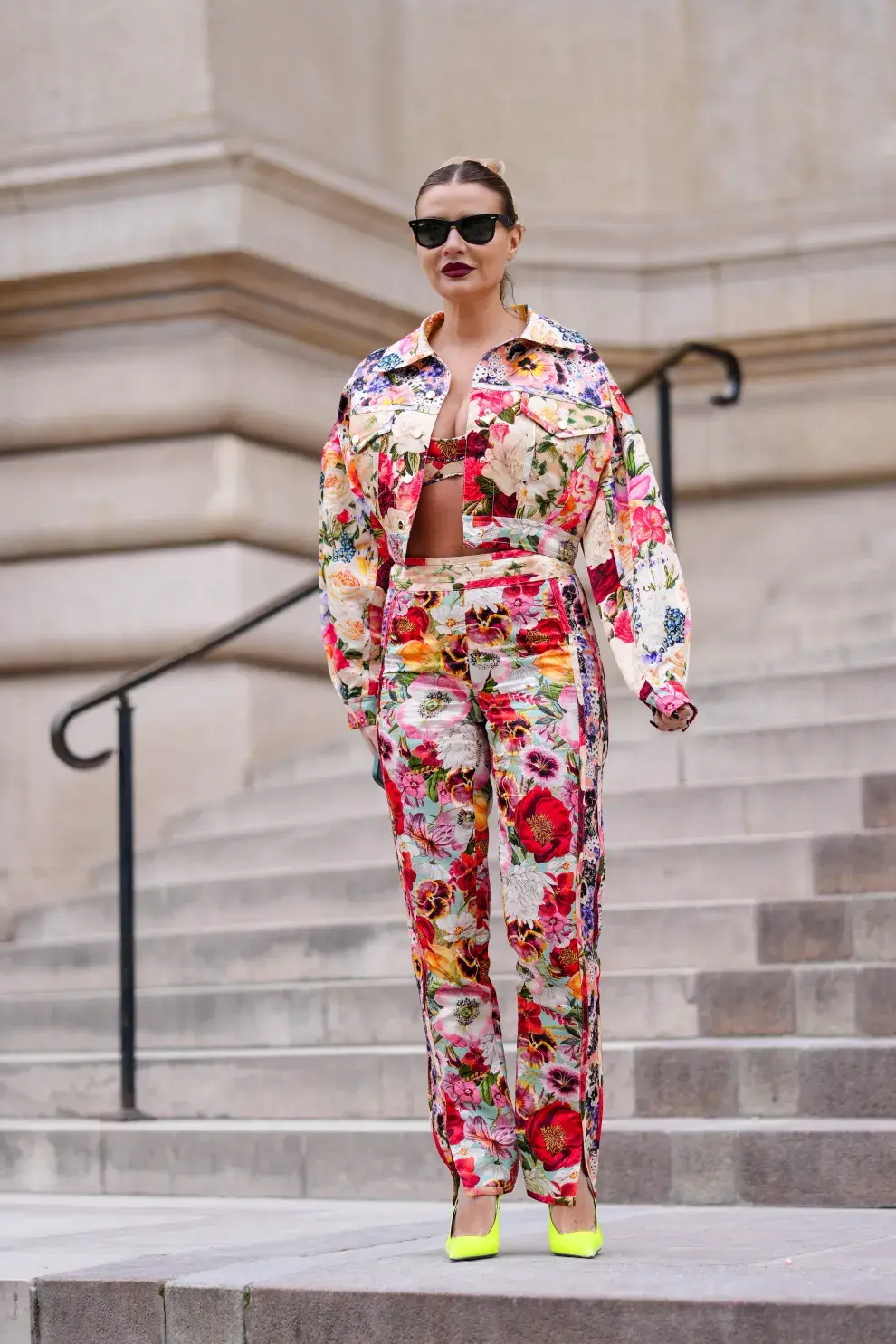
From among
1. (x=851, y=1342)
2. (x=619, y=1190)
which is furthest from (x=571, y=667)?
(x=619, y=1190)

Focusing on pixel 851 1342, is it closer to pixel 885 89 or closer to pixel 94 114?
pixel 94 114

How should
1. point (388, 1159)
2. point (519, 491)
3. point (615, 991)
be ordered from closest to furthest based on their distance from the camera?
point (519, 491) < point (388, 1159) < point (615, 991)

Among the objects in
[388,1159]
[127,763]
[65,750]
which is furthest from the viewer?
[65,750]

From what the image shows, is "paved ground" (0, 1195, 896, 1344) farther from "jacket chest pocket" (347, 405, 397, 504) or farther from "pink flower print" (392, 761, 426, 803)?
"jacket chest pocket" (347, 405, 397, 504)

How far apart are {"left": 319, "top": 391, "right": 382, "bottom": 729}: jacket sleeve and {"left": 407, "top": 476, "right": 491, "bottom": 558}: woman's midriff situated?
17cm

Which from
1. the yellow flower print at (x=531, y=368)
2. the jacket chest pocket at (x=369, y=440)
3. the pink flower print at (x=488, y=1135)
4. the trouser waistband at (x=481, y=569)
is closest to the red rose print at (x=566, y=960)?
the pink flower print at (x=488, y=1135)

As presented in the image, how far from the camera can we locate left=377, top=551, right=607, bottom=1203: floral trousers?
12.0 feet

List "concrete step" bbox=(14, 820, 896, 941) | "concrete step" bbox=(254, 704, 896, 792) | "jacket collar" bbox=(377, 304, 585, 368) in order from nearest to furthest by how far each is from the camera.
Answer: "jacket collar" bbox=(377, 304, 585, 368) → "concrete step" bbox=(14, 820, 896, 941) → "concrete step" bbox=(254, 704, 896, 792)

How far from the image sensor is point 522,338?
12.6 ft

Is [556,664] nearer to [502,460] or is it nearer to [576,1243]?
[502,460]

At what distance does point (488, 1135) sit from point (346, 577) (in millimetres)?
964

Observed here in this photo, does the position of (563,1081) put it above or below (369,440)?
below

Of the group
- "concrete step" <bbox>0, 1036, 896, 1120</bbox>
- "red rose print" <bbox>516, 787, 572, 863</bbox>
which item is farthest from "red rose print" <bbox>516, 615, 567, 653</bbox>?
"concrete step" <bbox>0, 1036, 896, 1120</bbox>

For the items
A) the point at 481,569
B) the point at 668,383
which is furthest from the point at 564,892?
the point at 668,383
